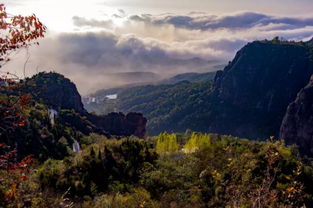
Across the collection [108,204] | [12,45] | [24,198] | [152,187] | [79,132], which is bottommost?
[79,132]

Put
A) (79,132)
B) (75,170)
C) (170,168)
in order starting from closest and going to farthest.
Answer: (75,170) < (170,168) < (79,132)

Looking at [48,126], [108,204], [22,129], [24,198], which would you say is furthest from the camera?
[48,126]

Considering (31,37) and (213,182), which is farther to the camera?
(213,182)

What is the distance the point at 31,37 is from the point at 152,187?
53371 millimetres

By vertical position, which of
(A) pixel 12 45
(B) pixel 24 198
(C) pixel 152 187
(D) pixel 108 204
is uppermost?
(A) pixel 12 45

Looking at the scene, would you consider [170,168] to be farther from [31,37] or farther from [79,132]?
[79,132]

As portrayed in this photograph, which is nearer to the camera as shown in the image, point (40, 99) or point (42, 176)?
point (42, 176)

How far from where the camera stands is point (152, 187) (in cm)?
6694

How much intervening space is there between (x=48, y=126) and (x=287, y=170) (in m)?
99.0

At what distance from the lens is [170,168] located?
76375 mm

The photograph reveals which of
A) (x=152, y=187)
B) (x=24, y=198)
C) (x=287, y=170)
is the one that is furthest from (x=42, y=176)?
(x=24, y=198)

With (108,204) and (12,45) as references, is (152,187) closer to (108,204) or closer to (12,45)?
(108,204)

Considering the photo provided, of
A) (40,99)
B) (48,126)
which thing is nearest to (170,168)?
Answer: (48,126)

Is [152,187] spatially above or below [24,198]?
below
